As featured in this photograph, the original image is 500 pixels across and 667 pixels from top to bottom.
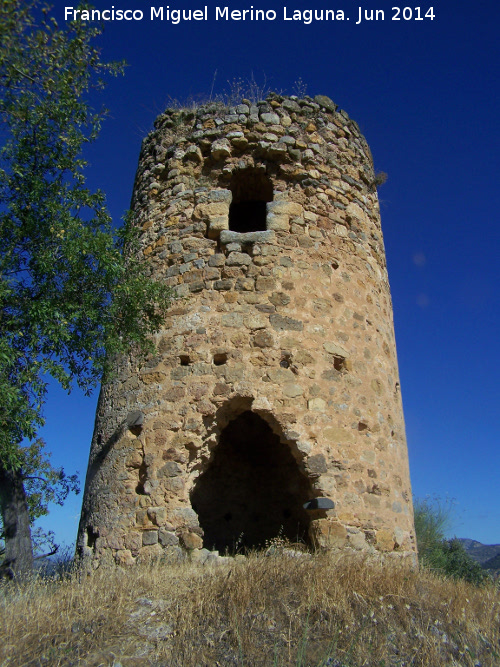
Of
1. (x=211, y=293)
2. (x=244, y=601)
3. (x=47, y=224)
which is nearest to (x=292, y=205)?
(x=211, y=293)

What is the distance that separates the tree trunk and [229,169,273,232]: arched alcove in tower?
451cm

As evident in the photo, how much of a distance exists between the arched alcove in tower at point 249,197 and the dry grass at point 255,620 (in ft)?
15.0

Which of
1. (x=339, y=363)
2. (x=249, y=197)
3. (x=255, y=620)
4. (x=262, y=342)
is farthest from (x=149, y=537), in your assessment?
(x=249, y=197)

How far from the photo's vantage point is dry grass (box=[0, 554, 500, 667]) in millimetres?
3516

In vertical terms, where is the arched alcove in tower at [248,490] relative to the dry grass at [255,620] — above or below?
above

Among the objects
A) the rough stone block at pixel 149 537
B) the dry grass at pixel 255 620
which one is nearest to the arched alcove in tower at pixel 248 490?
the rough stone block at pixel 149 537

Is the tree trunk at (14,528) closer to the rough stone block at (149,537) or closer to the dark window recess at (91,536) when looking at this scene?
the dark window recess at (91,536)

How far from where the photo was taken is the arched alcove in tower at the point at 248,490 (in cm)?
811

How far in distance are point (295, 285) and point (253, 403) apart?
1.50m

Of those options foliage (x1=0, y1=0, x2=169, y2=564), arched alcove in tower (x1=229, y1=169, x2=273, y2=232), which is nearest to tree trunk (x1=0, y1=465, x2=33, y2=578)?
foliage (x1=0, y1=0, x2=169, y2=564)

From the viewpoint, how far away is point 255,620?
12.5 feet

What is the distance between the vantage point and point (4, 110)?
6.25 metres

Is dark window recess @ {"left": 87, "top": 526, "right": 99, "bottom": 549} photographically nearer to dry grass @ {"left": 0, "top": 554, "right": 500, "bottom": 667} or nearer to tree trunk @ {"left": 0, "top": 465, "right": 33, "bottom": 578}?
tree trunk @ {"left": 0, "top": 465, "right": 33, "bottom": 578}

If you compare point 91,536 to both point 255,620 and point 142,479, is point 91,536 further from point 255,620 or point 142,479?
point 255,620
